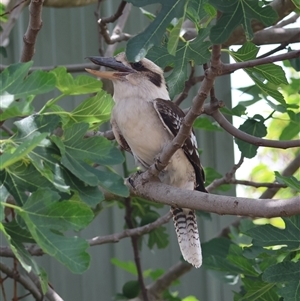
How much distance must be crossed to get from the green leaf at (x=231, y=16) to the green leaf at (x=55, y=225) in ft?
1.60

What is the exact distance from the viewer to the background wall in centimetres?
390

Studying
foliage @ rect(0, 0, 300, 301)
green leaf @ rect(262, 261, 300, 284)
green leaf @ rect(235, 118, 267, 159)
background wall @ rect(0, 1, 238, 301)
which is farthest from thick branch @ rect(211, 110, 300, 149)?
background wall @ rect(0, 1, 238, 301)

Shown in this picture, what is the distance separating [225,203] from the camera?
179 cm

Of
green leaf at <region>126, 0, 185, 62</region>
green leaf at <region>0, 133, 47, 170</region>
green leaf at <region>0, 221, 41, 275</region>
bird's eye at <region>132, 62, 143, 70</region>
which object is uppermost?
green leaf at <region>126, 0, 185, 62</region>

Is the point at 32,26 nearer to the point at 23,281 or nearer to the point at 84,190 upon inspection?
the point at 84,190

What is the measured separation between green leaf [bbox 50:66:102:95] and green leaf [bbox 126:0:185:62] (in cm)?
15

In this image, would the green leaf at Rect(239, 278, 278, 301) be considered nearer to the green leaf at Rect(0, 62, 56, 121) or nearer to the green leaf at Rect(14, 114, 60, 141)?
the green leaf at Rect(14, 114, 60, 141)

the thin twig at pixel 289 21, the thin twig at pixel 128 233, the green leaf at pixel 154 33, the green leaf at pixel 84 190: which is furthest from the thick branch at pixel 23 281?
the thin twig at pixel 289 21

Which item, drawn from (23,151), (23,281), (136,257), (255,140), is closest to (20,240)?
(23,151)

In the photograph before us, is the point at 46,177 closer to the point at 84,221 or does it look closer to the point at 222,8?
the point at 84,221

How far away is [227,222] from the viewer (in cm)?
425

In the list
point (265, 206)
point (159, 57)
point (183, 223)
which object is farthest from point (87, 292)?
point (265, 206)

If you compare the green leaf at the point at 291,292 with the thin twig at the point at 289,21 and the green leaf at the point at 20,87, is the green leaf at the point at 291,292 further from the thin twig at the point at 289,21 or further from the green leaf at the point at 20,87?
the thin twig at the point at 289,21

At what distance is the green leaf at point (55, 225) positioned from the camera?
142cm
